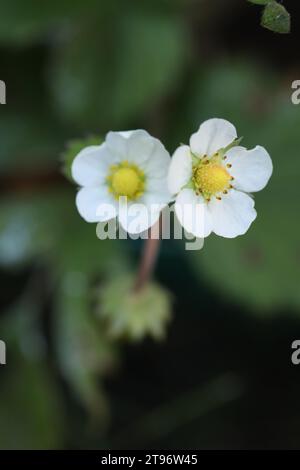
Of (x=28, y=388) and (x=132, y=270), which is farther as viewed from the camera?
(x=28, y=388)

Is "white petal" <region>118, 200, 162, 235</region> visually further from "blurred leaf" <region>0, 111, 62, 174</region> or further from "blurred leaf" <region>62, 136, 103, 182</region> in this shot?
"blurred leaf" <region>0, 111, 62, 174</region>

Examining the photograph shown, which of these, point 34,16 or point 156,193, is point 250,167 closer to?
point 156,193

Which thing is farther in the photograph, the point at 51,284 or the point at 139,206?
the point at 51,284

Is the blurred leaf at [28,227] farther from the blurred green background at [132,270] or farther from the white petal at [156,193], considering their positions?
the white petal at [156,193]

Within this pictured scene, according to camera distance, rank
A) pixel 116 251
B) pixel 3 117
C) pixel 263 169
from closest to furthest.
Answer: pixel 263 169 < pixel 116 251 < pixel 3 117

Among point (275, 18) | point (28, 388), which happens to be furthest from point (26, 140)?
point (275, 18)

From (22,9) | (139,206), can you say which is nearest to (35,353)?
(22,9)

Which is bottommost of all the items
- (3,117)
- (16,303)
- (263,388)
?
(263,388)

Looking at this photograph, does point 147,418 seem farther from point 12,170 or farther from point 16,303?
point 12,170

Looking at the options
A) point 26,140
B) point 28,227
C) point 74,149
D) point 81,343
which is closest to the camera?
point 74,149
